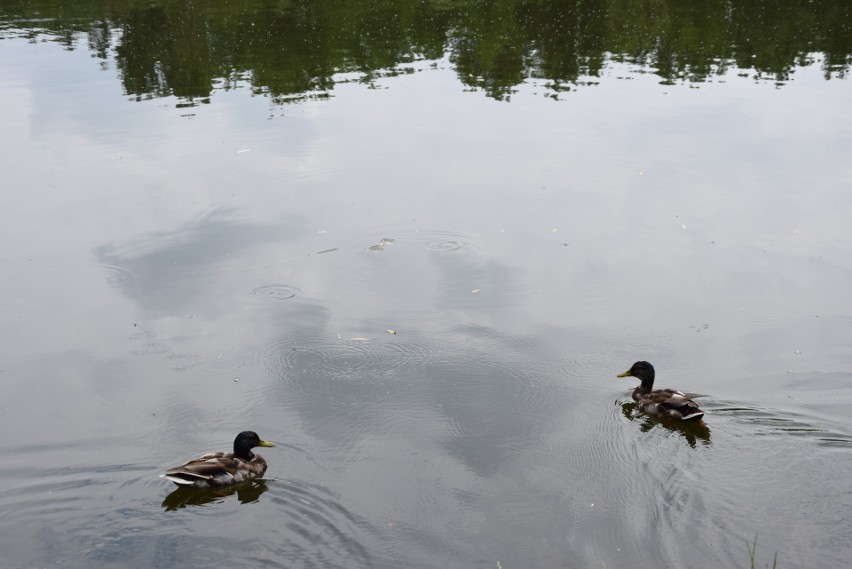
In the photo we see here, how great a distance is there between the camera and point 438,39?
85.8 feet

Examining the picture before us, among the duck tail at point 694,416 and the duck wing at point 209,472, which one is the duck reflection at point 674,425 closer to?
→ the duck tail at point 694,416

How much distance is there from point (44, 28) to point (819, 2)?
25401 mm

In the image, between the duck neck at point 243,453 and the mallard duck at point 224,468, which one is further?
the duck neck at point 243,453

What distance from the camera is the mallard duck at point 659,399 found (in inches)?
338

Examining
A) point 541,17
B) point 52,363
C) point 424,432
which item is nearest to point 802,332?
point 424,432

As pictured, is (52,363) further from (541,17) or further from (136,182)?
(541,17)

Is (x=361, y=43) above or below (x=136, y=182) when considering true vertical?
above

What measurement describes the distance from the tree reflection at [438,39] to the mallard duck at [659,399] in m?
11.8

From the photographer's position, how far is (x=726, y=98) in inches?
751

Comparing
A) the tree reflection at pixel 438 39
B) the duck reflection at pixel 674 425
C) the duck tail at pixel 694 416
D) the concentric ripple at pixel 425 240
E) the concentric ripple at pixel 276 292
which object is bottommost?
the duck reflection at pixel 674 425

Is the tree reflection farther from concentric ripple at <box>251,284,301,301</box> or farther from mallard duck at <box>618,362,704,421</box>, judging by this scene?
mallard duck at <box>618,362,704,421</box>

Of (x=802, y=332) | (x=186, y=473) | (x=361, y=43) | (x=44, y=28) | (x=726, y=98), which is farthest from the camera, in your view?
(x=44, y=28)

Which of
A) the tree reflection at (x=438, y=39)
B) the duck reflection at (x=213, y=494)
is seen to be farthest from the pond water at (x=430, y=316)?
the tree reflection at (x=438, y=39)

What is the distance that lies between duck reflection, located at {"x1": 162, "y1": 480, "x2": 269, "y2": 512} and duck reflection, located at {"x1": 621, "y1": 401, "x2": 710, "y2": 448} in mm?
3880
